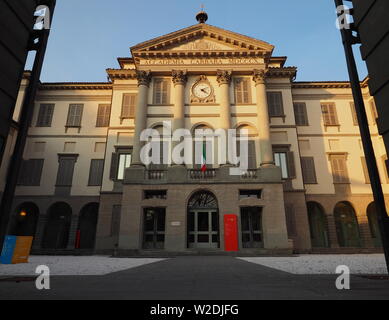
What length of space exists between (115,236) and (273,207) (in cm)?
1189

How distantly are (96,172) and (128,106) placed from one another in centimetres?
646

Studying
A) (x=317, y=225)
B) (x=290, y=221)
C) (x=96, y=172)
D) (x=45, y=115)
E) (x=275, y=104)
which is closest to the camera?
(x=290, y=221)

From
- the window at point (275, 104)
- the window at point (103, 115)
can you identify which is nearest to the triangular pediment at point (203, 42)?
the window at point (275, 104)

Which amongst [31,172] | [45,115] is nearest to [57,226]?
[31,172]

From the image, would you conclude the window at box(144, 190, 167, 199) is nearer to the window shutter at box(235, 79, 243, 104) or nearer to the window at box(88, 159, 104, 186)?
the window at box(88, 159, 104, 186)

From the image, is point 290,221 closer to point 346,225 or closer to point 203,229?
point 346,225

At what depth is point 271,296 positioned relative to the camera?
140 inches

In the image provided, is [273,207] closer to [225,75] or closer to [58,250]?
[225,75]

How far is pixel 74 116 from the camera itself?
902 inches

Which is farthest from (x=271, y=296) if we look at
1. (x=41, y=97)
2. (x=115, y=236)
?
(x=41, y=97)

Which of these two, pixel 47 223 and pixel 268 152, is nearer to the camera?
pixel 268 152

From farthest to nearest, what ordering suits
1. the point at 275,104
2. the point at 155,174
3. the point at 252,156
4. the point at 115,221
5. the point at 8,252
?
the point at 275,104, the point at 115,221, the point at 252,156, the point at 155,174, the point at 8,252

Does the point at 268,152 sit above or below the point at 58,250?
above
